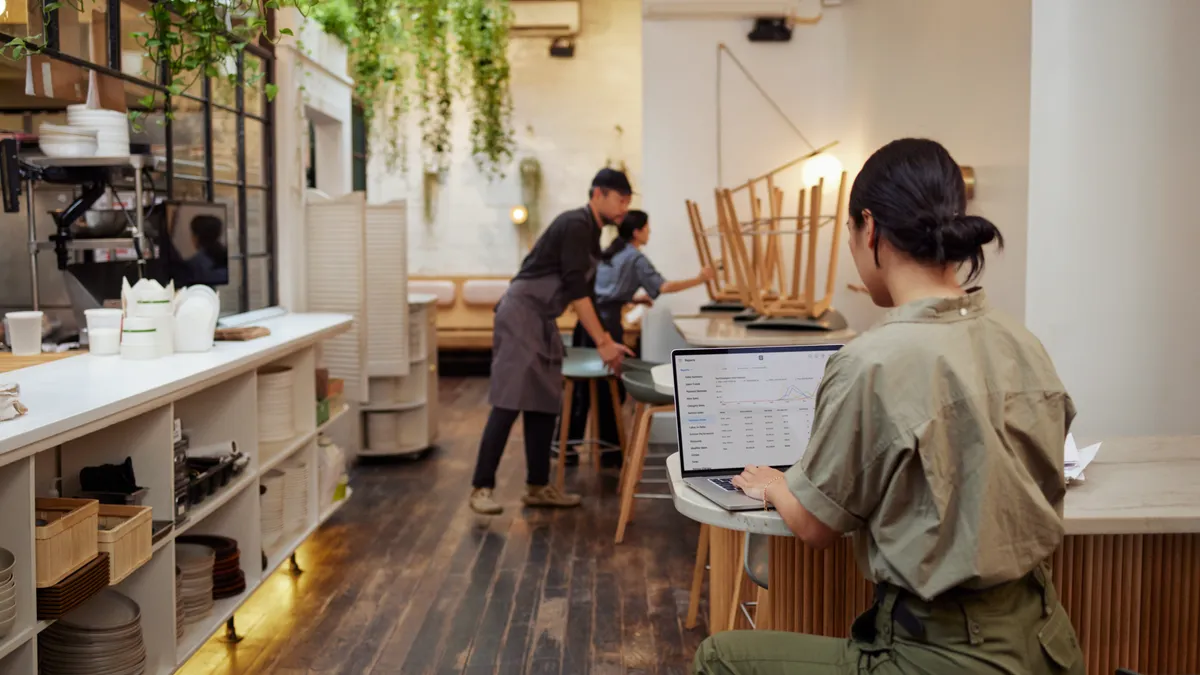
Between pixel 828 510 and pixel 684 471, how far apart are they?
67cm

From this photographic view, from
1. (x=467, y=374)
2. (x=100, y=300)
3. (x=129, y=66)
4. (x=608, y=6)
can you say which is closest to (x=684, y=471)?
(x=100, y=300)

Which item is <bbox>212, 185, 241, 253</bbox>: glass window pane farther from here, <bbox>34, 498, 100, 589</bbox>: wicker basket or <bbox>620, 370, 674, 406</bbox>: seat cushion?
<bbox>34, 498, 100, 589</bbox>: wicker basket

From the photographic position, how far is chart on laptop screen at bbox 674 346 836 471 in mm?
2516

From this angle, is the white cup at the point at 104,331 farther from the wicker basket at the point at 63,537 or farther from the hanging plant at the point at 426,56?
the hanging plant at the point at 426,56

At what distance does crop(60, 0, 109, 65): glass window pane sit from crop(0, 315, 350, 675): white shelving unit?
1.17 metres

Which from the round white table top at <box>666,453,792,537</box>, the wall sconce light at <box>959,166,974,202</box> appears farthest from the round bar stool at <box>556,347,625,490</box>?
the round white table top at <box>666,453,792,537</box>

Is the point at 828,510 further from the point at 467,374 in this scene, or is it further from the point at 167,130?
the point at 467,374

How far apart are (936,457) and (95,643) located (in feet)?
7.25

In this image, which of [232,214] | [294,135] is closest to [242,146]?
[232,214]

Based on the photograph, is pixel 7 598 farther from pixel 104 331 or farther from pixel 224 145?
pixel 224 145

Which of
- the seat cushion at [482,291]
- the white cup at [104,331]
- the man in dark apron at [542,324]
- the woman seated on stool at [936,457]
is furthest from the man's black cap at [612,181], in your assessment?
Result: the seat cushion at [482,291]

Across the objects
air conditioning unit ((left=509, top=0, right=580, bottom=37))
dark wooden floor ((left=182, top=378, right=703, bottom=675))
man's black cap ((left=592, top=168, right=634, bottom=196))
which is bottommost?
dark wooden floor ((left=182, top=378, right=703, bottom=675))

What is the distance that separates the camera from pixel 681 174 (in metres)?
7.64

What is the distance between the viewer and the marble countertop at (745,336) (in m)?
5.06
